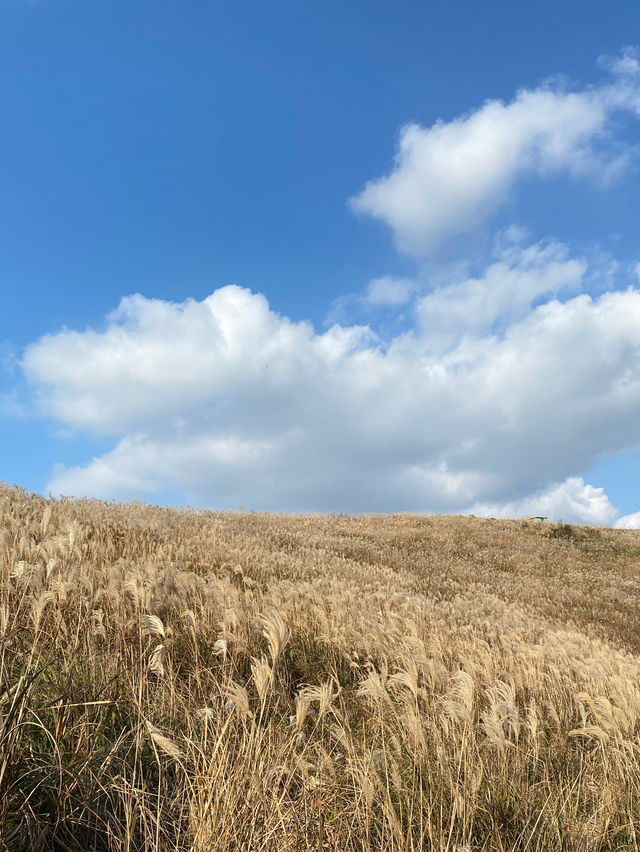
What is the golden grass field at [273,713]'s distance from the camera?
243 cm

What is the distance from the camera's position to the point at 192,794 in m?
2.51

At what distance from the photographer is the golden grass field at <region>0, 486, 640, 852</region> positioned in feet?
7.96

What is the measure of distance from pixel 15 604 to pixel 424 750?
13.4 feet

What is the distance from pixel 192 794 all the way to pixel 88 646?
2.20 metres

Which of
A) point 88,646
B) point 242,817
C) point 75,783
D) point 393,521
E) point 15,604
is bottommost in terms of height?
point 242,817

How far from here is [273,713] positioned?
4082 millimetres

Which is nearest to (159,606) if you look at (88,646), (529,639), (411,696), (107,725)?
(88,646)

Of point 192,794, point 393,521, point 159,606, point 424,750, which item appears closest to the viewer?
point 192,794

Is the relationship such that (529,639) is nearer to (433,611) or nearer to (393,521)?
(433,611)

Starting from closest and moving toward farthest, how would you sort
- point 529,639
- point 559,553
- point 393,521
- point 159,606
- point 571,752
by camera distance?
point 571,752 → point 159,606 → point 529,639 → point 559,553 → point 393,521

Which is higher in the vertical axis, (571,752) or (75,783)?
(75,783)

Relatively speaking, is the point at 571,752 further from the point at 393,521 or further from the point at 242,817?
the point at 393,521

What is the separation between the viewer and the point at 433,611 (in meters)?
9.43

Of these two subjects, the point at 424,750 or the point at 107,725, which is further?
the point at 107,725
